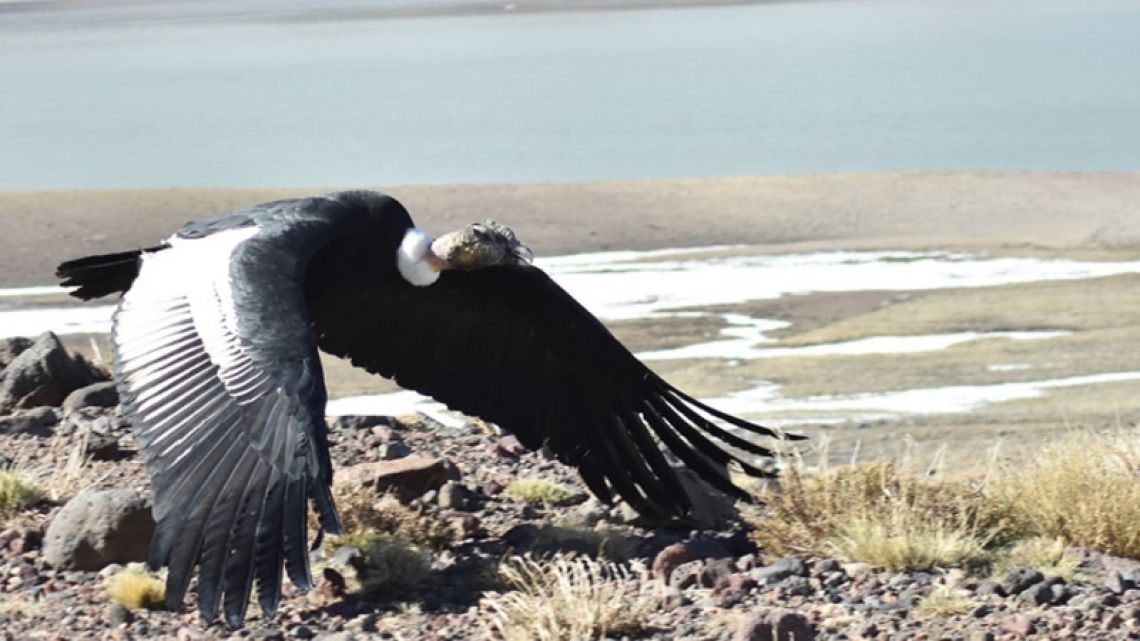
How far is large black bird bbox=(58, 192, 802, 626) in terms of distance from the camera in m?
6.22

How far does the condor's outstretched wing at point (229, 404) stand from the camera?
6117mm

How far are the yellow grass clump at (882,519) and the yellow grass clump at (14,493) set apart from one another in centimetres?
300

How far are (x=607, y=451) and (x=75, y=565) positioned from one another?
86.7 inches

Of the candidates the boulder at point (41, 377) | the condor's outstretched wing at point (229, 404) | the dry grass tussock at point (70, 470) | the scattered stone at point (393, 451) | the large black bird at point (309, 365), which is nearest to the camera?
the condor's outstretched wing at point (229, 404)

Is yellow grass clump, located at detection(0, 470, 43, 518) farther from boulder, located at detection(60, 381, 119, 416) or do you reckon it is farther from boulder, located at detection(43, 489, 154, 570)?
boulder, located at detection(60, 381, 119, 416)

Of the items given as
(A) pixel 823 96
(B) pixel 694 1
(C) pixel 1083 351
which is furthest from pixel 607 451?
(B) pixel 694 1

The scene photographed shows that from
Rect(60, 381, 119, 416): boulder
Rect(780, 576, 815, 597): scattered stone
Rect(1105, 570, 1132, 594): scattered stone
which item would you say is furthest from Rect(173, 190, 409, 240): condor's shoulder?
Rect(60, 381, 119, 416): boulder

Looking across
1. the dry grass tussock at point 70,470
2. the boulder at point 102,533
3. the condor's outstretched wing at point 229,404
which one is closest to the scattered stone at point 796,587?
the condor's outstretched wing at point 229,404

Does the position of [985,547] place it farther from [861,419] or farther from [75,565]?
[861,419]

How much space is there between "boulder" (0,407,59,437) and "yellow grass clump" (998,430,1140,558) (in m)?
4.74

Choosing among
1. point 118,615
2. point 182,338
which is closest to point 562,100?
point 118,615

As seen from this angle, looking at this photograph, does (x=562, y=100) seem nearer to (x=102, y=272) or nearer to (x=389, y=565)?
(x=102, y=272)

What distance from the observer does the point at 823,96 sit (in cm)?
3956

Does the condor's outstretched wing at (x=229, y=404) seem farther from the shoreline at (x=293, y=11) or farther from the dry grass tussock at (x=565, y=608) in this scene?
the shoreline at (x=293, y=11)
